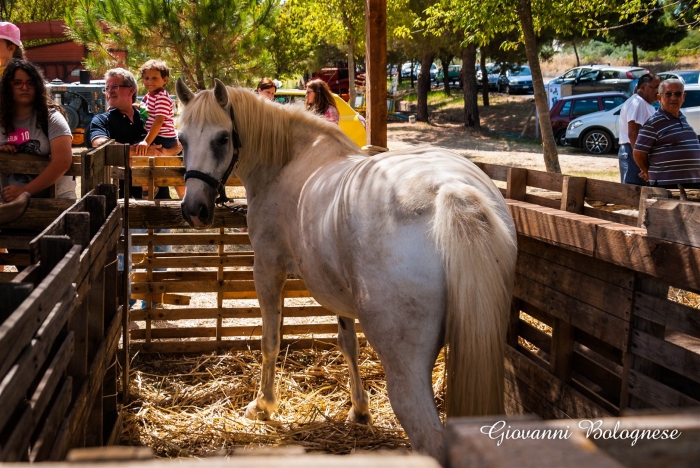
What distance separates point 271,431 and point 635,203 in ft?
8.50

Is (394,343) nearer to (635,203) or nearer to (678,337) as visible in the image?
(678,337)

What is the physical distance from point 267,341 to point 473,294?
2.40m

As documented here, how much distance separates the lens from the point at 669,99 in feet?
20.5

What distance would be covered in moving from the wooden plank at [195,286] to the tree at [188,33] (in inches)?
347

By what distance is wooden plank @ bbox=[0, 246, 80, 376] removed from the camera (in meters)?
1.53

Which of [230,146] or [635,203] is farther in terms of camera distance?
[230,146]

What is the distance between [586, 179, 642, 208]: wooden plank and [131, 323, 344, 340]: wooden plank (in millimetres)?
2537

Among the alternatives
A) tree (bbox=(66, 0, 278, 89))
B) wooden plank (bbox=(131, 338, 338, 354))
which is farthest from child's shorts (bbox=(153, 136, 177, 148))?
tree (bbox=(66, 0, 278, 89))

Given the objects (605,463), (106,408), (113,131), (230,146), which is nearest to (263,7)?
(113,131)

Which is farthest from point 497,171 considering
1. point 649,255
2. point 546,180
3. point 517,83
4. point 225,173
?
point 517,83

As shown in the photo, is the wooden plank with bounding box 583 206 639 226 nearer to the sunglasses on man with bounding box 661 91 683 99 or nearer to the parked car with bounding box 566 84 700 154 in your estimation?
the sunglasses on man with bounding box 661 91 683 99

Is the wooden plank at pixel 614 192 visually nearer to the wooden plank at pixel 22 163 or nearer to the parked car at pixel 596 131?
the wooden plank at pixel 22 163

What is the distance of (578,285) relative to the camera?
342 centimetres

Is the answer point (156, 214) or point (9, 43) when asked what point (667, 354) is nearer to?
point (156, 214)
